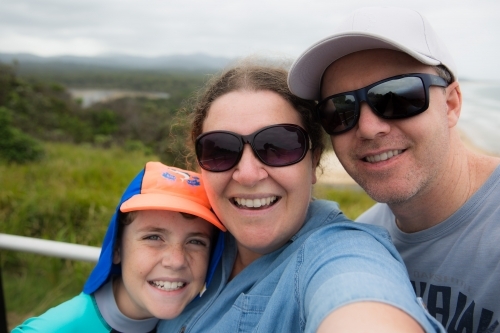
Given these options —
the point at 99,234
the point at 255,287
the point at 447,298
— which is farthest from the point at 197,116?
the point at 99,234

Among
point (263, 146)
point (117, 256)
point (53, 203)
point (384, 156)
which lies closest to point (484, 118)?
point (384, 156)

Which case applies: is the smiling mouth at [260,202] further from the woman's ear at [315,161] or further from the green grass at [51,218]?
the green grass at [51,218]

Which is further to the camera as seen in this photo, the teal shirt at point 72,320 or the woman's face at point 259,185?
the teal shirt at point 72,320

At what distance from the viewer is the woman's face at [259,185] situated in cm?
145

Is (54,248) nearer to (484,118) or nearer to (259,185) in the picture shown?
(259,185)

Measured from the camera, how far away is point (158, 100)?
104 ft

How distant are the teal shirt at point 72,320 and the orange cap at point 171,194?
470 mm

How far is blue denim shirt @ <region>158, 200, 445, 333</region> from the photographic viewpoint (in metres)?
0.94

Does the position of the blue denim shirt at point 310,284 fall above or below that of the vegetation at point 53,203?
above

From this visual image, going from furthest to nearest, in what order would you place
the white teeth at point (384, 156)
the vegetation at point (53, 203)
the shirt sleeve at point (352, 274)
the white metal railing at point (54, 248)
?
the vegetation at point (53, 203) < the white metal railing at point (54, 248) < the white teeth at point (384, 156) < the shirt sleeve at point (352, 274)

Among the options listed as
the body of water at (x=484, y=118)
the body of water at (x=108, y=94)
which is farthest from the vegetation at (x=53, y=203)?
the body of water at (x=108, y=94)

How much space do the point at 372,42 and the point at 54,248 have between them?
5.82 ft

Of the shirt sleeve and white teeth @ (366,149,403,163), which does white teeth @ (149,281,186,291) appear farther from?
white teeth @ (366,149,403,163)

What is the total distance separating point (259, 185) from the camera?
1.46m
